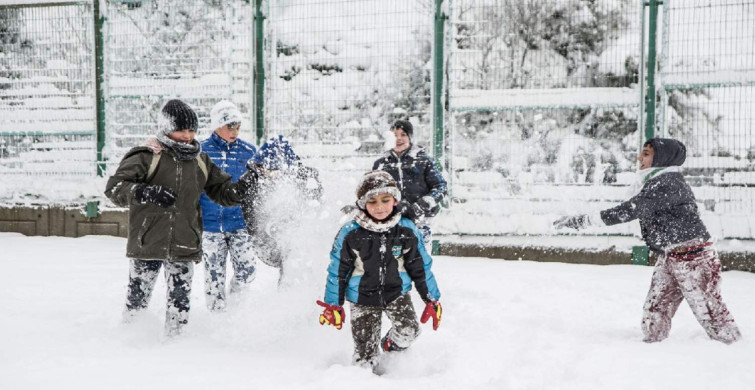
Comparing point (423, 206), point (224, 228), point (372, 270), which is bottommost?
point (372, 270)

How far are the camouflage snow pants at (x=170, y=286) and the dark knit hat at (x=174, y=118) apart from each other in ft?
2.90

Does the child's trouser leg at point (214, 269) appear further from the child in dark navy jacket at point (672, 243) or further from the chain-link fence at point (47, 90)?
the chain-link fence at point (47, 90)

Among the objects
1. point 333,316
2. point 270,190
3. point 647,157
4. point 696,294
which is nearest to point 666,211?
point 647,157

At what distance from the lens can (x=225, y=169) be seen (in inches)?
187

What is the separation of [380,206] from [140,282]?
1763 mm

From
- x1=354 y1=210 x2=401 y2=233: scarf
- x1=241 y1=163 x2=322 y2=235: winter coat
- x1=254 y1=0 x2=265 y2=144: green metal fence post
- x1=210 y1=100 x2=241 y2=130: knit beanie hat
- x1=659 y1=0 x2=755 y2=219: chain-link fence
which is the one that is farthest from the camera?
x1=254 y1=0 x2=265 y2=144: green metal fence post

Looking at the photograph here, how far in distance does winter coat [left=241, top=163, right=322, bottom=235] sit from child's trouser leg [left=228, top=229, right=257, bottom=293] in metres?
0.09

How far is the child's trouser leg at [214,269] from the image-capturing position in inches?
180

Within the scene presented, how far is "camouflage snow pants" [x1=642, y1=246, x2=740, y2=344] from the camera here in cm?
403

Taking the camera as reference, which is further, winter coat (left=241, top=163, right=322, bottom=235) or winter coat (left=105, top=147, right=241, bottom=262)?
winter coat (left=241, top=163, right=322, bottom=235)

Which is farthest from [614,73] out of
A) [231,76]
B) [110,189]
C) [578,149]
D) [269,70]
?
[110,189]

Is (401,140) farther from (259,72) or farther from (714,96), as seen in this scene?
(714,96)

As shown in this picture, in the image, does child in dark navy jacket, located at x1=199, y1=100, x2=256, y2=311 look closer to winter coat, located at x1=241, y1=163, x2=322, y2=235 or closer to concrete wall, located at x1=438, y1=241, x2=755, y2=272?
winter coat, located at x1=241, y1=163, x2=322, y2=235

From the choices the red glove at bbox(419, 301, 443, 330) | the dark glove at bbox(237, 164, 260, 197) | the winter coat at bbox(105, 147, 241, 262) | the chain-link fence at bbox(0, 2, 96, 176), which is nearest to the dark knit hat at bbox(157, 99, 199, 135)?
the winter coat at bbox(105, 147, 241, 262)
